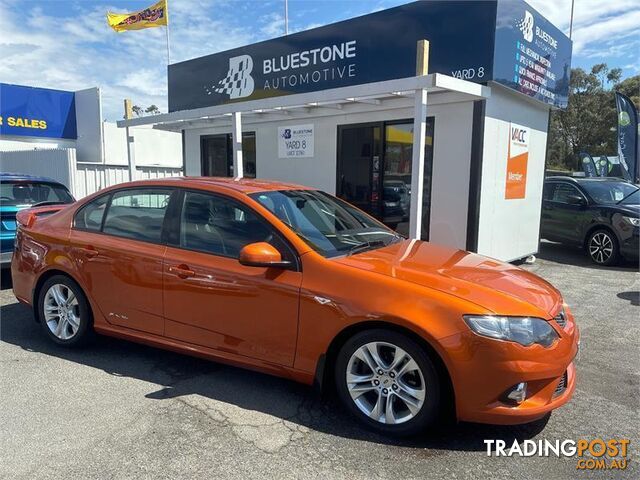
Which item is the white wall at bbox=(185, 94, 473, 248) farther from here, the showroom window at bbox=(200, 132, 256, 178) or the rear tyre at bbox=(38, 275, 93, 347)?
the rear tyre at bbox=(38, 275, 93, 347)

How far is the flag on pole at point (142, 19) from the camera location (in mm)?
16953

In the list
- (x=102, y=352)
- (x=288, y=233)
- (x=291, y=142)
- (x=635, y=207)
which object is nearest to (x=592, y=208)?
(x=635, y=207)

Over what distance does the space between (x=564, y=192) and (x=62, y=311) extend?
963cm

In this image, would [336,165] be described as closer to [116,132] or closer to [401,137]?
[401,137]

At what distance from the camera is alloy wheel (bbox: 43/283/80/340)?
4.30 meters

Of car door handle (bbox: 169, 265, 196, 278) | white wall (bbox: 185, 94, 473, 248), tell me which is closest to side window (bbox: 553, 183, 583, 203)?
white wall (bbox: 185, 94, 473, 248)

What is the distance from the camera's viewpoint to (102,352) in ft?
14.1

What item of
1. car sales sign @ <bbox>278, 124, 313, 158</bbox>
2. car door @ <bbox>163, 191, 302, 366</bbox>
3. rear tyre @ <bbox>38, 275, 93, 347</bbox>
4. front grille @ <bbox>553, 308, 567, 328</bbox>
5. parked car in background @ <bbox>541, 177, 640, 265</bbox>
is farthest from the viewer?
car sales sign @ <bbox>278, 124, 313, 158</bbox>

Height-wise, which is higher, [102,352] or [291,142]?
[291,142]

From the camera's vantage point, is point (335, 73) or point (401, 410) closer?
point (401, 410)

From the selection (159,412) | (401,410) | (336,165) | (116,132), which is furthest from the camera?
(116,132)

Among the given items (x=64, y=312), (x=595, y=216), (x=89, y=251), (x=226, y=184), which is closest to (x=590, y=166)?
(x=595, y=216)

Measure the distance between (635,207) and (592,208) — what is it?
0.70 metres

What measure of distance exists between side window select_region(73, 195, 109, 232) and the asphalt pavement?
1.09 meters
